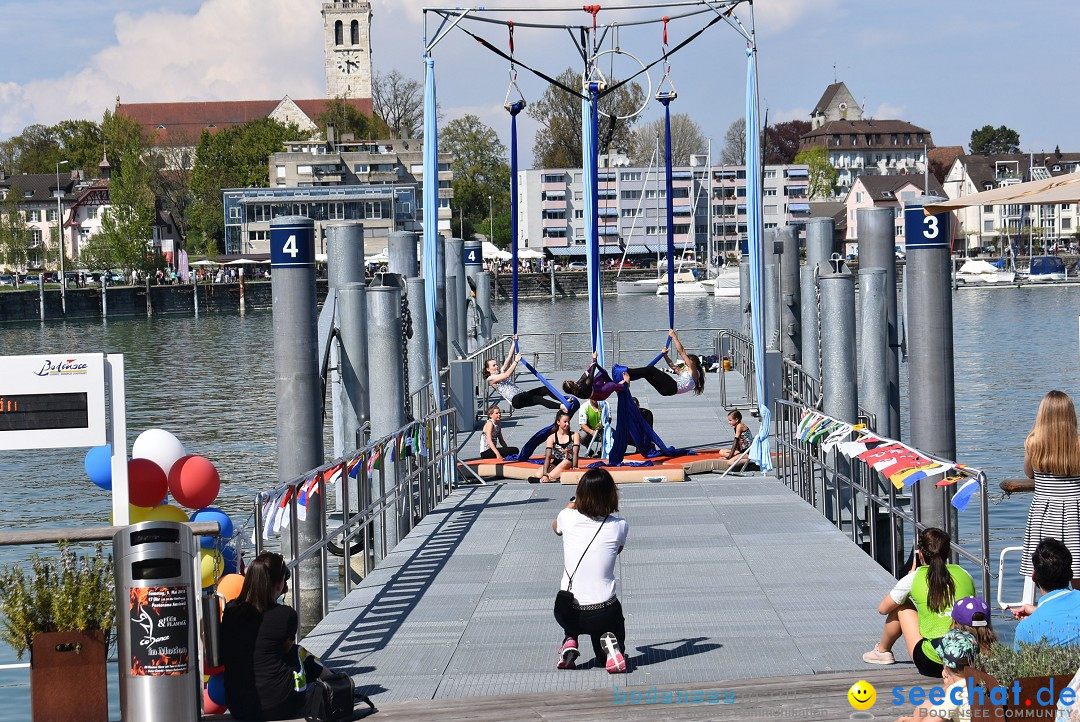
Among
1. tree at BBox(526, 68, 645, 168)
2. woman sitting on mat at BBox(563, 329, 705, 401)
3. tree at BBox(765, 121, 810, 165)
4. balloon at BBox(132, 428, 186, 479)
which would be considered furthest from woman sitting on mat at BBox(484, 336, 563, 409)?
tree at BBox(765, 121, 810, 165)

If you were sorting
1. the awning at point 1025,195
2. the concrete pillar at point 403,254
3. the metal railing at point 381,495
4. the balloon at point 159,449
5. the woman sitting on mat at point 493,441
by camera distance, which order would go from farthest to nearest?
the concrete pillar at point 403,254, the woman sitting on mat at point 493,441, the balloon at point 159,449, the awning at point 1025,195, the metal railing at point 381,495

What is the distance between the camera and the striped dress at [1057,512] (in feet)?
30.3

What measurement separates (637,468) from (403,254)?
6455 mm

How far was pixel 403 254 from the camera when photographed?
22547 mm

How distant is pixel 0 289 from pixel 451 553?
9683 centimetres

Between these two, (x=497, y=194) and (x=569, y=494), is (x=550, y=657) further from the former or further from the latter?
(x=497, y=194)

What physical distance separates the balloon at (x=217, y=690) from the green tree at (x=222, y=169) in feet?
401

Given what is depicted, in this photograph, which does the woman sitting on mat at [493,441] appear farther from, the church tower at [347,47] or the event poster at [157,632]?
the church tower at [347,47]

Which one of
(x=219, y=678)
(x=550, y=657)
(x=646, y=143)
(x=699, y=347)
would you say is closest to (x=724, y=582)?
(x=550, y=657)

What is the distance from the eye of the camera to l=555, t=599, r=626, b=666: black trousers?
8883mm

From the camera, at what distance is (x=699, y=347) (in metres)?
62.1

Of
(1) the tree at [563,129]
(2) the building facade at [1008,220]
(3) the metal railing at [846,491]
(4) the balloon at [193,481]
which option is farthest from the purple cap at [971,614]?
(2) the building facade at [1008,220]

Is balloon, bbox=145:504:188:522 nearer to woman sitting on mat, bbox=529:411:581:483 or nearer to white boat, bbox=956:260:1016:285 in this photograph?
woman sitting on mat, bbox=529:411:581:483

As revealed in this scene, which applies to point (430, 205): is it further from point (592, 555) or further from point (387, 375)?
point (592, 555)
